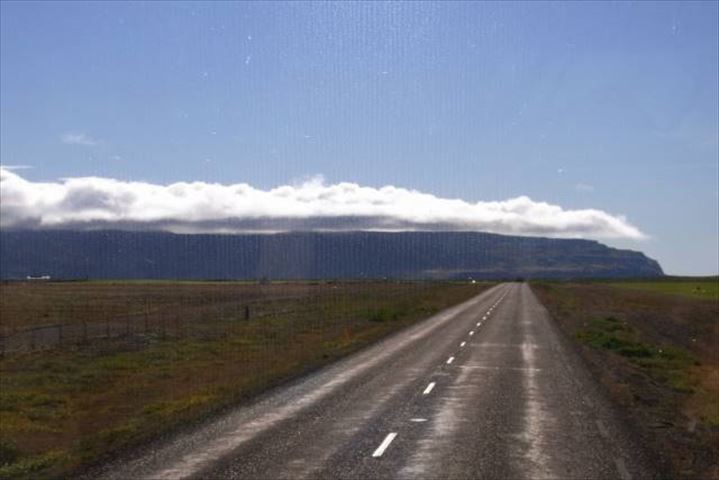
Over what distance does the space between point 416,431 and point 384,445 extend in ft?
5.36

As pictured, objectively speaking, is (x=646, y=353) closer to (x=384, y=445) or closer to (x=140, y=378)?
(x=140, y=378)

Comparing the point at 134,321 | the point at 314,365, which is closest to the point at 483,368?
the point at 314,365

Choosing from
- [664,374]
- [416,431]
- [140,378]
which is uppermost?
[416,431]

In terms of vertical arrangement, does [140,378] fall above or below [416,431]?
below

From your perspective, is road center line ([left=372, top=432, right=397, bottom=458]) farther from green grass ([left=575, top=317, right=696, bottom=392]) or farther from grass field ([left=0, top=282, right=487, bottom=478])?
green grass ([left=575, top=317, right=696, bottom=392])

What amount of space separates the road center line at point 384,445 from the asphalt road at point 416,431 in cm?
2

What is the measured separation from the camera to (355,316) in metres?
67.0

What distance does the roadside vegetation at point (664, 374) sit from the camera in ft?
55.5

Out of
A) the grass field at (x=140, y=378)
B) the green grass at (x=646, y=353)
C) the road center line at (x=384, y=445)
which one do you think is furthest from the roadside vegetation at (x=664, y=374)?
the grass field at (x=140, y=378)

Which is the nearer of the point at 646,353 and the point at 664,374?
the point at 664,374

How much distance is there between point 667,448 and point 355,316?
5094 cm

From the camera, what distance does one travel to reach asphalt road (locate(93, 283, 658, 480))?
14047 mm

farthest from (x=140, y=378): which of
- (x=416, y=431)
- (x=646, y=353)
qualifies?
(x=646, y=353)

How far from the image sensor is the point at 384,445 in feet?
52.9
